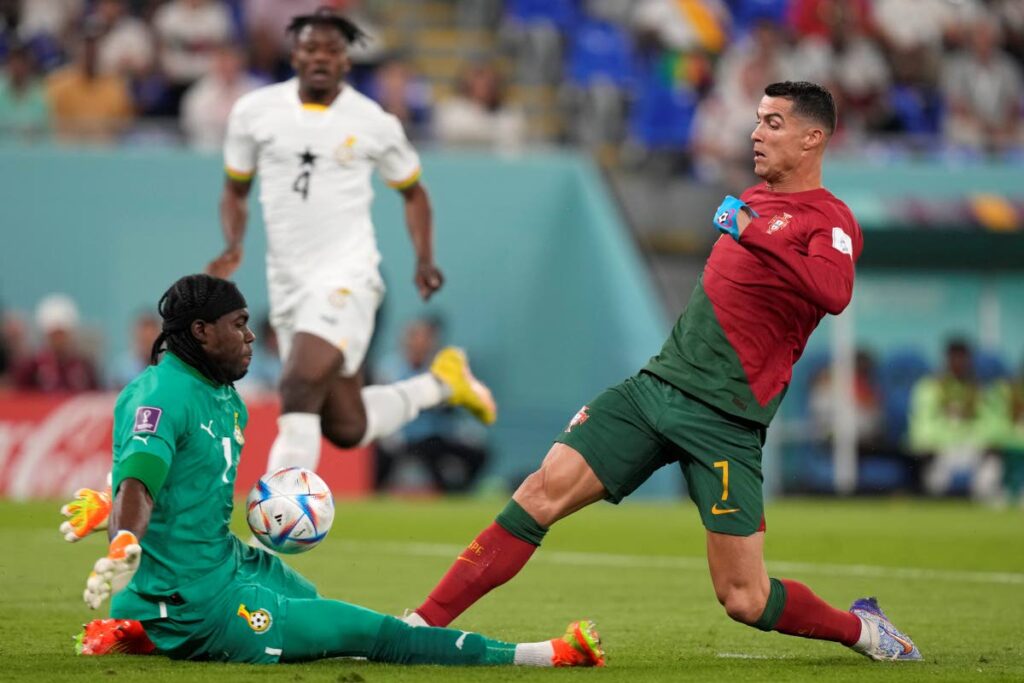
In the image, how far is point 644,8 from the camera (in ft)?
71.3

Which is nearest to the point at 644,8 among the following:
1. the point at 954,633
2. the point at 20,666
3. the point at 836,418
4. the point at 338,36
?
the point at 836,418

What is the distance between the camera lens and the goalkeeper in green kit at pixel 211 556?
20.0ft

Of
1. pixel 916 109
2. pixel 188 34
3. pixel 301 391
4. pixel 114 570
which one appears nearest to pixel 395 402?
pixel 301 391

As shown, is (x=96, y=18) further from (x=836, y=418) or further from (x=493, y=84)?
(x=836, y=418)

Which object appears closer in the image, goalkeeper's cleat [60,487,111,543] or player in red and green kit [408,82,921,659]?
goalkeeper's cleat [60,487,111,543]

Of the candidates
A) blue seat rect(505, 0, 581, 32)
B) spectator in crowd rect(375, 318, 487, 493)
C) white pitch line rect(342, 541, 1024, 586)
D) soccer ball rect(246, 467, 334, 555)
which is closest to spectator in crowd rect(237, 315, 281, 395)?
spectator in crowd rect(375, 318, 487, 493)

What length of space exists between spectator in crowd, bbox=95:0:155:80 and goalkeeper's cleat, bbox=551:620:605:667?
1371cm

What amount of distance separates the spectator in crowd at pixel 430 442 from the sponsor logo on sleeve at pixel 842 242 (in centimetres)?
1160

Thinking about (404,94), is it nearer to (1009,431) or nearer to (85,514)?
(1009,431)

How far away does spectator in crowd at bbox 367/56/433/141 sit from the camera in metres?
18.7

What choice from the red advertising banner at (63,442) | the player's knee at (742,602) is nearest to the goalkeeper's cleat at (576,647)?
the player's knee at (742,602)

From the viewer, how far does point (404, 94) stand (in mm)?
19234

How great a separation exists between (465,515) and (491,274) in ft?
18.4

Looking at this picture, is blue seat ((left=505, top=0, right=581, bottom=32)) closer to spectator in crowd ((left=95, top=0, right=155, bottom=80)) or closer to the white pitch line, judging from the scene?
spectator in crowd ((left=95, top=0, right=155, bottom=80))
